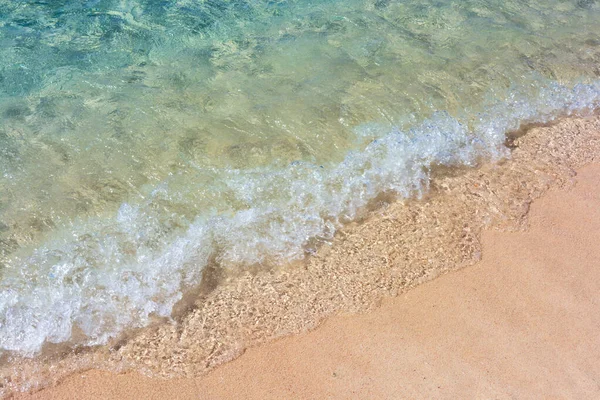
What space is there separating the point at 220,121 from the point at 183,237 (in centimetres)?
130

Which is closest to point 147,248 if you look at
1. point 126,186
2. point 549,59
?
point 126,186

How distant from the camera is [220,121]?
4348 millimetres

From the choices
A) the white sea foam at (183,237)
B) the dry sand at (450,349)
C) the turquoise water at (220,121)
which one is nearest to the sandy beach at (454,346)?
the dry sand at (450,349)

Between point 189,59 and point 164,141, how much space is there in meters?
1.34

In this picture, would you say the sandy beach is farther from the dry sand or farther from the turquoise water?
the turquoise water

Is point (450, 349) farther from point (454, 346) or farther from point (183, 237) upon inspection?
point (183, 237)

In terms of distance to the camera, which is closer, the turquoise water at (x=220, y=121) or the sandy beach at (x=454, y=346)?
the sandy beach at (x=454, y=346)

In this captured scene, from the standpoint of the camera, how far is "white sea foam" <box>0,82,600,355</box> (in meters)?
3.01

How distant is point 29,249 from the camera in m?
3.34

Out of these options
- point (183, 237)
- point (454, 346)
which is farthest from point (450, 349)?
point (183, 237)

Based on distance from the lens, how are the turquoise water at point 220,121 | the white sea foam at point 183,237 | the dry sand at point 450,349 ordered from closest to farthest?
the dry sand at point 450,349 < the white sea foam at point 183,237 < the turquoise water at point 220,121

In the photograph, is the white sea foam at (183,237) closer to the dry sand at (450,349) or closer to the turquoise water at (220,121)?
the turquoise water at (220,121)

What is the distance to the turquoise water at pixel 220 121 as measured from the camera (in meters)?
3.29

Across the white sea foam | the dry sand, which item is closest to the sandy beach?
the dry sand
